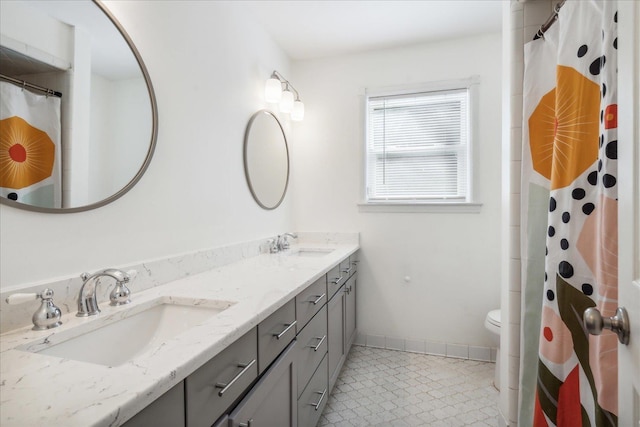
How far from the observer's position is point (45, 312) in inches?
34.9

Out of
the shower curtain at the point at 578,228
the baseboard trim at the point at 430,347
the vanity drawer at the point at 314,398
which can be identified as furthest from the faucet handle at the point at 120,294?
the baseboard trim at the point at 430,347

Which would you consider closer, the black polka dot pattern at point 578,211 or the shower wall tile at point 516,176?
the black polka dot pattern at point 578,211

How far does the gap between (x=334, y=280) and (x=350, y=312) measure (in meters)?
0.61

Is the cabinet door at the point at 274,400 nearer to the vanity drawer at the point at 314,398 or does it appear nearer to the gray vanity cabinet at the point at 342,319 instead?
the vanity drawer at the point at 314,398

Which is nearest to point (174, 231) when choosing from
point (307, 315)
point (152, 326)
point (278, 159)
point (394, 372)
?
point (152, 326)

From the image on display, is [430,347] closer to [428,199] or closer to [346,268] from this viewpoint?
[346,268]

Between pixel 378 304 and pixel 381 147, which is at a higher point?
pixel 381 147

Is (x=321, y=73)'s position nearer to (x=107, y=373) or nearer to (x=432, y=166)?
(x=432, y=166)

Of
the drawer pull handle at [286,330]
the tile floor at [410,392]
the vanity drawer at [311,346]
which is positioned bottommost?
the tile floor at [410,392]

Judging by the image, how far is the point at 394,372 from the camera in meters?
2.31

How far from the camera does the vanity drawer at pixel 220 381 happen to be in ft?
2.40

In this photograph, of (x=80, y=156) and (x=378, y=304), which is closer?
(x=80, y=156)

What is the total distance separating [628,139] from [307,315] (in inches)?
49.5

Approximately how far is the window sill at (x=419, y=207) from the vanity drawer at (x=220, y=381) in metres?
1.88
